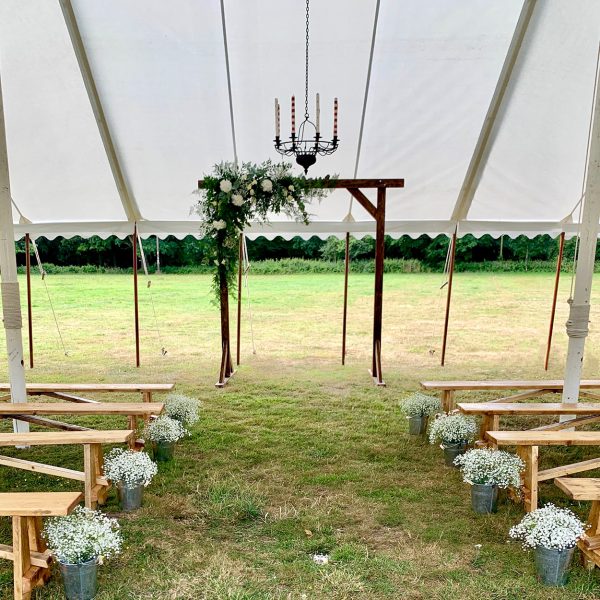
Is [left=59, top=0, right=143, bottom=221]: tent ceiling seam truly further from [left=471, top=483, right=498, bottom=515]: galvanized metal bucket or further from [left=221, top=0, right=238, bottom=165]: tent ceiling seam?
[left=471, top=483, right=498, bottom=515]: galvanized metal bucket

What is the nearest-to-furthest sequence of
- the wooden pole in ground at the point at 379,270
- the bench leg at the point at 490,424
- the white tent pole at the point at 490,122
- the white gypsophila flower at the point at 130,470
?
the white gypsophila flower at the point at 130,470 < the bench leg at the point at 490,424 < the white tent pole at the point at 490,122 < the wooden pole in ground at the point at 379,270

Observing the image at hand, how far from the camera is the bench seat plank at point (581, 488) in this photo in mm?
2553

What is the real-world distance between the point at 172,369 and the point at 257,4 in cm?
462

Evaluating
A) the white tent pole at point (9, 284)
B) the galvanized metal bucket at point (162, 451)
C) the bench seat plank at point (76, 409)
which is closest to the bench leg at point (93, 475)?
the bench seat plank at point (76, 409)

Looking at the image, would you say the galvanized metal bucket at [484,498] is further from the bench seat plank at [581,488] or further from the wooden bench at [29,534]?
the wooden bench at [29,534]

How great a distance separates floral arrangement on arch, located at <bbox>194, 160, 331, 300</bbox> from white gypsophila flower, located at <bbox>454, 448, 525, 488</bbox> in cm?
308

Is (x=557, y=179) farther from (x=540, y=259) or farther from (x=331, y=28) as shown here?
(x=540, y=259)

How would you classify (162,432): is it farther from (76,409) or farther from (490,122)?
(490,122)

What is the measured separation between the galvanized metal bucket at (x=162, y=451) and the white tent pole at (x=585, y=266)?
2.79 meters

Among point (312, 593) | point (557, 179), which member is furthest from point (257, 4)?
point (312, 593)

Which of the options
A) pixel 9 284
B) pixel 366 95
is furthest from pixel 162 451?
pixel 366 95

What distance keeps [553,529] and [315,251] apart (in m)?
18.3

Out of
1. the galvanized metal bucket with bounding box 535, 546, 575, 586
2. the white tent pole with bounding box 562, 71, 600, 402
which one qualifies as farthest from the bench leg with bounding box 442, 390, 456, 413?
the galvanized metal bucket with bounding box 535, 546, 575, 586

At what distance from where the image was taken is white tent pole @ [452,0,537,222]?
445 cm
